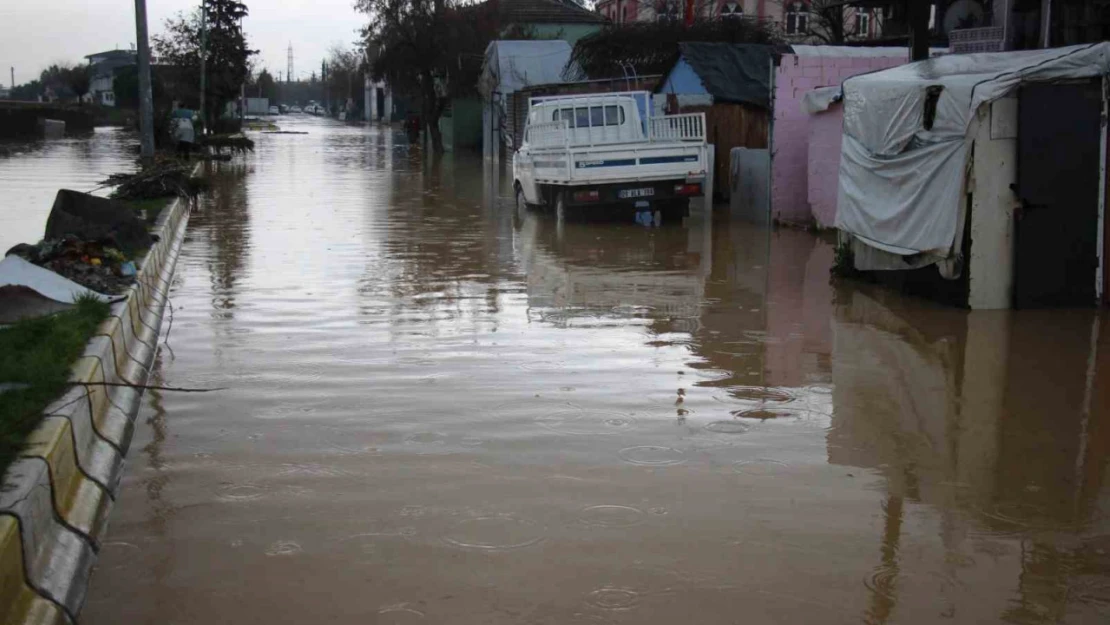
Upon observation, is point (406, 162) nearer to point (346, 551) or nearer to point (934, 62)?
point (934, 62)

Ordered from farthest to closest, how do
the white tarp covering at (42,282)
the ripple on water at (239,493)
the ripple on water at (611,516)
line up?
the white tarp covering at (42,282) → the ripple on water at (239,493) → the ripple on water at (611,516)

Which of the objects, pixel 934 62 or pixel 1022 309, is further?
pixel 934 62

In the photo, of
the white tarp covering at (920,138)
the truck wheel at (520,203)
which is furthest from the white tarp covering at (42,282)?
the truck wheel at (520,203)

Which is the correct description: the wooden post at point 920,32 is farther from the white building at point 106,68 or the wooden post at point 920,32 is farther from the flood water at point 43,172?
the white building at point 106,68

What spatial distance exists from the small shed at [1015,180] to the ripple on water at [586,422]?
5132mm

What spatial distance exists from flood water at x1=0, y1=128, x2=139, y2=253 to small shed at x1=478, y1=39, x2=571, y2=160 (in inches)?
499

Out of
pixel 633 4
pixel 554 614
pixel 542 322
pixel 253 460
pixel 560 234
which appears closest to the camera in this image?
pixel 554 614

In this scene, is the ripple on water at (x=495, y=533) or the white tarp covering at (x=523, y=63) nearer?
the ripple on water at (x=495, y=533)

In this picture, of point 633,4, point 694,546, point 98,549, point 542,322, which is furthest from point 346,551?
point 633,4

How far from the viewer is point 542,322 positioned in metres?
10.5

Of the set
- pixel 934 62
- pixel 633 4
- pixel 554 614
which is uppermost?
pixel 633 4

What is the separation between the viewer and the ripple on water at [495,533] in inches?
201

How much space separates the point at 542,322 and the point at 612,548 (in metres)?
5.54

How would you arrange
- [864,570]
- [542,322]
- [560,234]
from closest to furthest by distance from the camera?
[864,570] → [542,322] → [560,234]
